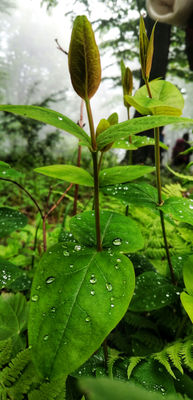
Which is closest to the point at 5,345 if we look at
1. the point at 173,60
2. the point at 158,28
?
the point at 158,28

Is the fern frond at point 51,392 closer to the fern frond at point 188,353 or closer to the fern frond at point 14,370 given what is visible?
the fern frond at point 14,370

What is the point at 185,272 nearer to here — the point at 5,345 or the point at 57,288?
the point at 57,288

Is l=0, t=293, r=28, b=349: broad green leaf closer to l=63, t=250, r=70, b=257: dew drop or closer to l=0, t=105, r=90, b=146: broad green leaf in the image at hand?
l=63, t=250, r=70, b=257: dew drop

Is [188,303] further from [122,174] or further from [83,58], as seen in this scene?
[83,58]

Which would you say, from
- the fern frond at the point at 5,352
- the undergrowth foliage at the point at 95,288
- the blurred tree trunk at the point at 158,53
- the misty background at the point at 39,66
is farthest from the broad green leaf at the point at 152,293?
the misty background at the point at 39,66

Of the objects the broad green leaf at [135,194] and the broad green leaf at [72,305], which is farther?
the broad green leaf at [135,194]

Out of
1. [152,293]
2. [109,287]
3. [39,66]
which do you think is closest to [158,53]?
[152,293]
